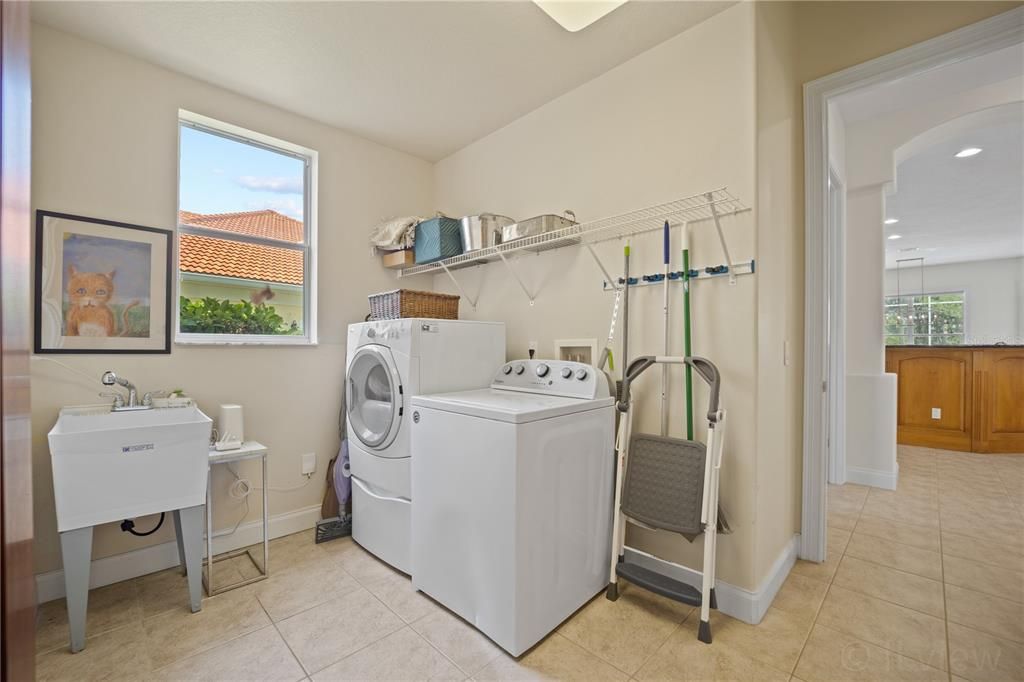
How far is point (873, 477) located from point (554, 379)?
3129mm

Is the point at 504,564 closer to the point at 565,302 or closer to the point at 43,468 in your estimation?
the point at 565,302

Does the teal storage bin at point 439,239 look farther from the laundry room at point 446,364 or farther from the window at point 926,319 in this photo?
the window at point 926,319

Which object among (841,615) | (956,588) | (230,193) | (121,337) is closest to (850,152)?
(956,588)

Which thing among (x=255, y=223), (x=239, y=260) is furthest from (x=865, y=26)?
(x=239, y=260)

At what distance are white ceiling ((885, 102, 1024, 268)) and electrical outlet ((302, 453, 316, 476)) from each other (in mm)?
5000

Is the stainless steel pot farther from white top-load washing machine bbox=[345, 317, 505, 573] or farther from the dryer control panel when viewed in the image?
the dryer control panel

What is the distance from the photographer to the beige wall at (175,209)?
2.02 metres

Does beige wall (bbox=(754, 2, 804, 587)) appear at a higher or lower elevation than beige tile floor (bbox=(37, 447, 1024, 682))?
higher

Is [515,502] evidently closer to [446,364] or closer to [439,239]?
[446,364]

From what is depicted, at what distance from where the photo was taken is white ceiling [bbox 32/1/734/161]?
1955 millimetres

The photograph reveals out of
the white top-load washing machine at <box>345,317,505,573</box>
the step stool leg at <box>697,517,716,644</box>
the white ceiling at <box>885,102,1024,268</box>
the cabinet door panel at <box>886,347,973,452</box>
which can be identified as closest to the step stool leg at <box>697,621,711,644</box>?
the step stool leg at <box>697,517,716,644</box>

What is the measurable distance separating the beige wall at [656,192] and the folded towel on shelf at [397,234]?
63 cm

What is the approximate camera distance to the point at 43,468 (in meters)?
1.99

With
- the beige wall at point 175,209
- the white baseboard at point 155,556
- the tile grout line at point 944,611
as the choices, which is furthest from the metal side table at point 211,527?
the tile grout line at point 944,611
